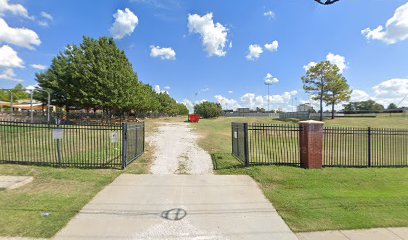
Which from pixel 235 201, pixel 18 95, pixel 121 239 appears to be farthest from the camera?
pixel 18 95

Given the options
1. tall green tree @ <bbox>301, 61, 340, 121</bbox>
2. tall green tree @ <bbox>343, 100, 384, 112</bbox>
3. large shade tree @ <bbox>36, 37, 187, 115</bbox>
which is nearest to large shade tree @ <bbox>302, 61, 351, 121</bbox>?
tall green tree @ <bbox>301, 61, 340, 121</bbox>

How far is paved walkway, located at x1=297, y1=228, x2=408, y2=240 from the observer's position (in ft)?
13.6

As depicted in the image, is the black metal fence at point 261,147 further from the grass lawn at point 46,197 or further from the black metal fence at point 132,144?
the grass lawn at point 46,197

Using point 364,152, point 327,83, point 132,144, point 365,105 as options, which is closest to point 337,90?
point 327,83

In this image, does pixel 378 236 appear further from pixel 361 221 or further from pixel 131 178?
pixel 131 178

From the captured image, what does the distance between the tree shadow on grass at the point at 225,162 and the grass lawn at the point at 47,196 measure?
8.24 ft

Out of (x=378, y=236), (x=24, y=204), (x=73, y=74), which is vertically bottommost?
(x=378, y=236)

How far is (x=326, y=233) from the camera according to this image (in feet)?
14.1

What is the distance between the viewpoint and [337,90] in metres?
43.1

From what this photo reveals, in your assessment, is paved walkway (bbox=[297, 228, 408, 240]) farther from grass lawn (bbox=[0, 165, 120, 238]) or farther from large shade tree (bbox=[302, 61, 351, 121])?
large shade tree (bbox=[302, 61, 351, 121])

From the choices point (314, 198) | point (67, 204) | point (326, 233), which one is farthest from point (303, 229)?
point (67, 204)

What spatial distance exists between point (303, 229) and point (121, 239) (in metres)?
3.06

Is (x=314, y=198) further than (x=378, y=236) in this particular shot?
Yes

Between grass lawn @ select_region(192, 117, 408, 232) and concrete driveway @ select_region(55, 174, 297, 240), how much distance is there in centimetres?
45
